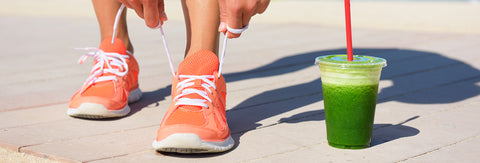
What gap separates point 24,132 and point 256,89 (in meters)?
1.06

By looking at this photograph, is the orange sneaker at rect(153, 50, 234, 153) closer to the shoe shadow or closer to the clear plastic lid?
the shoe shadow

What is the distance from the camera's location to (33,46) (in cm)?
410

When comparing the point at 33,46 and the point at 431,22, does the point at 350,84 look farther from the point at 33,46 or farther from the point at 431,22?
the point at 431,22

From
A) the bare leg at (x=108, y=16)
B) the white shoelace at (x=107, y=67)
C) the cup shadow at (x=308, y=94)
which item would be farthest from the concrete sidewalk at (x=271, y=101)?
the bare leg at (x=108, y=16)

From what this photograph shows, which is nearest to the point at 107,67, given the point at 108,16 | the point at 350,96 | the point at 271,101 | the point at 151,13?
the point at 108,16

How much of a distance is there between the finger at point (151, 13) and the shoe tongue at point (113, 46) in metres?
0.46

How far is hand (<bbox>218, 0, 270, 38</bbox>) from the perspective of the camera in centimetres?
161

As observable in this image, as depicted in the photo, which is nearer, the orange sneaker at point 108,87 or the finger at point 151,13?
the finger at point 151,13

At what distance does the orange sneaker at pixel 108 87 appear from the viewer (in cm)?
202

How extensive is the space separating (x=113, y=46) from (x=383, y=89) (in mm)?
1194

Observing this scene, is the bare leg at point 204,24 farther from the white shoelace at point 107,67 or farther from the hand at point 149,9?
the white shoelace at point 107,67

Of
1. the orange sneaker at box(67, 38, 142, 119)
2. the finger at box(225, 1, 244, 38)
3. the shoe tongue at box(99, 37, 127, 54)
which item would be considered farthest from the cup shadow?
the finger at box(225, 1, 244, 38)

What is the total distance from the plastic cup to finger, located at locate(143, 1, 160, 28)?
20.5 inches

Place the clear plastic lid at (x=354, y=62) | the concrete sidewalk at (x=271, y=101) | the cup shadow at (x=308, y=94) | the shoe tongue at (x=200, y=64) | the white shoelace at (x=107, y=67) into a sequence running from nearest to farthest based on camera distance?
the clear plastic lid at (x=354, y=62)
the concrete sidewalk at (x=271, y=101)
the shoe tongue at (x=200, y=64)
the cup shadow at (x=308, y=94)
the white shoelace at (x=107, y=67)
